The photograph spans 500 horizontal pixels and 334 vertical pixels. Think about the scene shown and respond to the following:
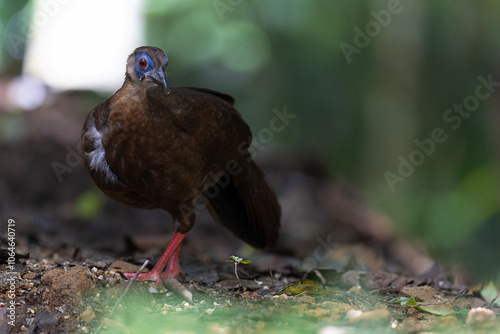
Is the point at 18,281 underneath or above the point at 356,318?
underneath

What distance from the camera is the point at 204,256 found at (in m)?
5.05

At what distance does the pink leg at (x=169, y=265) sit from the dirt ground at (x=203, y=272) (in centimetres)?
13

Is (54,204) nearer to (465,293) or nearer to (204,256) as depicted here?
(204,256)

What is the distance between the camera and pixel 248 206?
14.8ft

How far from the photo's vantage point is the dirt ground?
2621 mm

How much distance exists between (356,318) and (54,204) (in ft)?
17.4

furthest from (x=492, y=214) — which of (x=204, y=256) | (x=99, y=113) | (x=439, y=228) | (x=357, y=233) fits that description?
(x=99, y=113)
